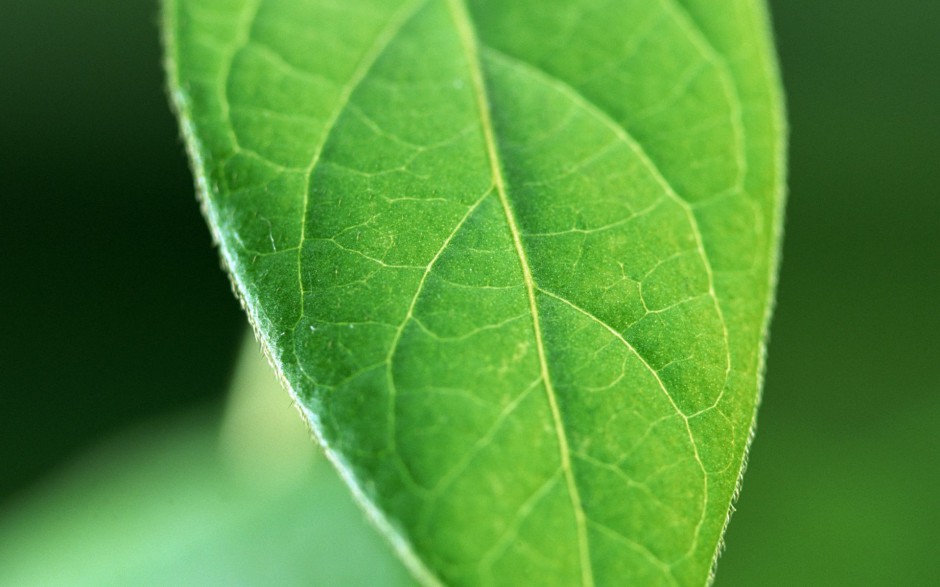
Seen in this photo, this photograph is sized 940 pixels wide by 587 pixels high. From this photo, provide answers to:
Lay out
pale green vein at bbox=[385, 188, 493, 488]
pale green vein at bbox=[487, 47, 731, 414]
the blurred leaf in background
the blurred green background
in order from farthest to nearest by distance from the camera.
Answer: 1. the blurred green background
2. the blurred leaf in background
3. pale green vein at bbox=[487, 47, 731, 414]
4. pale green vein at bbox=[385, 188, 493, 488]

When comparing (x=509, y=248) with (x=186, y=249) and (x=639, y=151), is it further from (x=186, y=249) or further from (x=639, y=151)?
(x=186, y=249)

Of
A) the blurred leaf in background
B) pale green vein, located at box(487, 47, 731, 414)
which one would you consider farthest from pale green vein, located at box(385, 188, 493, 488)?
the blurred leaf in background

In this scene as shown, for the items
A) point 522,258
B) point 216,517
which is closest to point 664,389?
point 522,258

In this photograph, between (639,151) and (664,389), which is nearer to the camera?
(664,389)

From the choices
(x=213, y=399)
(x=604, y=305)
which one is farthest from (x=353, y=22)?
(x=213, y=399)

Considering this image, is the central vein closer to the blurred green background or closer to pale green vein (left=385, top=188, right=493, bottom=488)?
pale green vein (left=385, top=188, right=493, bottom=488)
